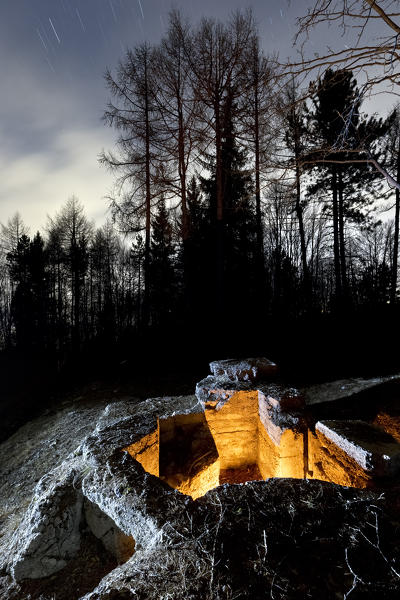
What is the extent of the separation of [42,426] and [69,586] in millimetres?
7244

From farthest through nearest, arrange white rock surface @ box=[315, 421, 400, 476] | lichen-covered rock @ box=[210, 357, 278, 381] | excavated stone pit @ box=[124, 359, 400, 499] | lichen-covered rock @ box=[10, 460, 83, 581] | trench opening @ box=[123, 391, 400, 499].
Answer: lichen-covered rock @ box=[210, 357, 278, 381] → trench opening @ box=[123, 391, 400, 499] → excavated stone pit @ box=[124, 359, 400, 499] → white rock surface @ box=[315, 421, 400, 476] → lichen-covered rock @ box=[10, 460, 83, 581]

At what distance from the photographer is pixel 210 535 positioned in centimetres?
213

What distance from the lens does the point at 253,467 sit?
6.36 metres

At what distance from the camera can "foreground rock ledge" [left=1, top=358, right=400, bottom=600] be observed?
1.73m

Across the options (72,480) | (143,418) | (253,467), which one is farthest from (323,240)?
(72,480)

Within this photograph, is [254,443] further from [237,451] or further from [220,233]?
[220,233]

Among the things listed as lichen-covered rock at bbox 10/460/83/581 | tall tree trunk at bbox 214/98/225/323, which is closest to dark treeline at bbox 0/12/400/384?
tall tree trunk at bbox 214/98/225/323

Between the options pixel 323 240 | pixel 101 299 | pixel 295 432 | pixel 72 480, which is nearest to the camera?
pixel 72 480

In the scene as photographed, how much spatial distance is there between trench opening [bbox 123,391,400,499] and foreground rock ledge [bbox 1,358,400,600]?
35.1 inches

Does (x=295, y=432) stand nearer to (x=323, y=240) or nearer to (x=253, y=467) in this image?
(x=253, y=467)

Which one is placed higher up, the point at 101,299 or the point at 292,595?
the point at 101,299

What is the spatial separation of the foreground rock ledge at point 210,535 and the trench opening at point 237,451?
2.93 feet

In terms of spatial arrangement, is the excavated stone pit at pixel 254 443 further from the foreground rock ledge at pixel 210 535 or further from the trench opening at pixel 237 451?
the foreground rock ledge at pixel 210 535

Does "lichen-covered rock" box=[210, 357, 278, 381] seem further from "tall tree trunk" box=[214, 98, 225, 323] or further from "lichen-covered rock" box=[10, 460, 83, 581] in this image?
"tall tree trunk" box=[214, 98, 225, 323]
